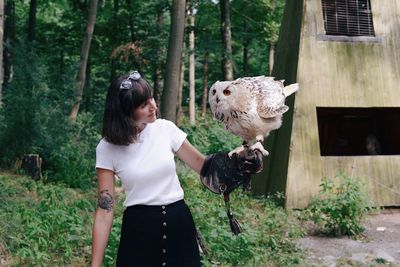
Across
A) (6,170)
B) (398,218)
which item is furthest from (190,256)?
(6,170)

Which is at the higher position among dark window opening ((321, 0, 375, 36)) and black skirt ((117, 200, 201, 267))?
dark window opening ((321, 0, 375, 36))

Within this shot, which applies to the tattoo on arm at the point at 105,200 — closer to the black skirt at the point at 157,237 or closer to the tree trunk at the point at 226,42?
the black skirt at the point at 157,237

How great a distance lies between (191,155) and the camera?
320 centimetres

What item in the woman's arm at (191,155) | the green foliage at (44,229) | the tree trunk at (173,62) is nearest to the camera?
the woman's arm at (191,155)

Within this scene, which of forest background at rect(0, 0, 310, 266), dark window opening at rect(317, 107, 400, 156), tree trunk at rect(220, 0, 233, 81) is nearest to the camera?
forest background at rect(0, 0, 310, 266)

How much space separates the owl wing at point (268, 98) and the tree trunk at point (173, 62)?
8.13 m

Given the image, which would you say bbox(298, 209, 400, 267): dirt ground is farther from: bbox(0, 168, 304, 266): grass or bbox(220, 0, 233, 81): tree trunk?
bbox(220, 0, 233, 81): tree trunk

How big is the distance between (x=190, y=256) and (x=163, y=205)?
1.16 feet

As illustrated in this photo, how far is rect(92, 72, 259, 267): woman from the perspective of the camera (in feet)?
9.75

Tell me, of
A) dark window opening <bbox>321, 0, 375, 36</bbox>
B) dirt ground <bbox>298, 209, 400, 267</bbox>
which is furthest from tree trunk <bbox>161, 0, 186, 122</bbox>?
Result: dirt ground <bbox>298, 209, 400, 267</bbox>

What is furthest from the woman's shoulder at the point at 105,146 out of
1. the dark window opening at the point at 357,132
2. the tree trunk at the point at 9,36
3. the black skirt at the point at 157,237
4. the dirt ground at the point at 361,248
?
the tree trunk at the point at 9,36

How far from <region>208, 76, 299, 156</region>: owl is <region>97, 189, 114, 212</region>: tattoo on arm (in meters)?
0.75

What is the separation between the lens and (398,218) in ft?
33.9

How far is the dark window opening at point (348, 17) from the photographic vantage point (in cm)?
1119
